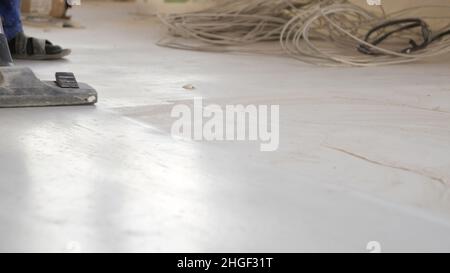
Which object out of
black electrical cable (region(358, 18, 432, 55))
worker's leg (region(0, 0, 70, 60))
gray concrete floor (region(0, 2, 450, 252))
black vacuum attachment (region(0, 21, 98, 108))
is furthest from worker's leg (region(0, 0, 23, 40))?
black electrical cable (region(358, 18, 432, 55))

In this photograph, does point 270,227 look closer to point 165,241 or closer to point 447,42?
point 165,241

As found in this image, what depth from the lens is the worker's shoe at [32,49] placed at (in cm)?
245

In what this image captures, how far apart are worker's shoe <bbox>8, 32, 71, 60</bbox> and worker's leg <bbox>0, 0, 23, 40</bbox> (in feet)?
0.10

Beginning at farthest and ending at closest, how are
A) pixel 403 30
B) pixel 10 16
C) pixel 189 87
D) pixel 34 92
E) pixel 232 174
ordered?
1. pixel 403 30
2. pixel 10 16
3. pixel 189 87
4. pixel 34 92
5. pixel 232 174

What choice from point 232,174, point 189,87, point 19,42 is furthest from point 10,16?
point 232,174

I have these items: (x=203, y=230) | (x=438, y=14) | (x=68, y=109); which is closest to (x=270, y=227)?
(x=203, y=230)

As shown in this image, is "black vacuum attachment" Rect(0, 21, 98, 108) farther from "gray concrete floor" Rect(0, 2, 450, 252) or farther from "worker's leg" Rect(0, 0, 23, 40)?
"worker's leg" Rect(0, 0, 23, 40)

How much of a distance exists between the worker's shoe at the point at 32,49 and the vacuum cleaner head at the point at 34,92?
2.41 ft

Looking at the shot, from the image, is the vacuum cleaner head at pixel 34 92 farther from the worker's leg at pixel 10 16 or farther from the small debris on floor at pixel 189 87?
the worker's leg at pixel 10 16

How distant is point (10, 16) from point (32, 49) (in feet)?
0.44

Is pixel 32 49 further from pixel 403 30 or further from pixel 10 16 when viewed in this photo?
pixel 403 30

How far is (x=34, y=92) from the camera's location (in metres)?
1.65

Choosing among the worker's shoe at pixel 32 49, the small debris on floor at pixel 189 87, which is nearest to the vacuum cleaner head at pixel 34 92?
the small debris on floor at pixel 189 87
